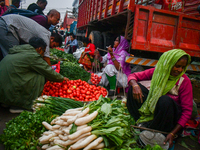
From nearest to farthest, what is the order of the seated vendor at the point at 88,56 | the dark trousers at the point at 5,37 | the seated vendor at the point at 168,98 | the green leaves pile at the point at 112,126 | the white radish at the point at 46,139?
the green leaves pile at the point at 112,126
the white radish at the point at 46,139
the seated vendor at the point at 168,98
the dark trousers at the point at 5,37
the seated vendor at the point at 88,56

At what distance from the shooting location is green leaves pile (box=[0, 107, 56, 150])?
1.73m

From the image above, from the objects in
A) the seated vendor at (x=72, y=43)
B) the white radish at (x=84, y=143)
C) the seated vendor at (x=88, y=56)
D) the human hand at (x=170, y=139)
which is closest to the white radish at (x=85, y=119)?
the white radish at (x=84, y=143)

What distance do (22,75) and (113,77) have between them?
85.1 inches

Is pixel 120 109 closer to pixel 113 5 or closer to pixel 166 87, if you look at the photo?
pixel 166 87

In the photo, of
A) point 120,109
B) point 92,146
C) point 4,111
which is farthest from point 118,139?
point 4,111

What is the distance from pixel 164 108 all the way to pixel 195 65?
7.72 feet

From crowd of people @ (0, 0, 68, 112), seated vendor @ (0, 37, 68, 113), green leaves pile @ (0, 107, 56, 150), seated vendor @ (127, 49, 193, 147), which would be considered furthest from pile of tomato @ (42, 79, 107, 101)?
seated vendor @ (127, 49, 193, 147)

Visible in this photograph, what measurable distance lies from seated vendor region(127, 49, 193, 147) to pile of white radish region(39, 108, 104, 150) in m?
0.85

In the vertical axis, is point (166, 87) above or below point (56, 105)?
above

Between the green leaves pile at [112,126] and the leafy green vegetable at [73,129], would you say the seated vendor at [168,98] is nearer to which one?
the green leaves pile at [112,126]

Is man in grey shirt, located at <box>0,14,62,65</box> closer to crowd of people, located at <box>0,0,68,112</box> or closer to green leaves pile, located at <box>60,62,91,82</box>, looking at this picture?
crowd of people, located at <box>0,0,68,112</box>

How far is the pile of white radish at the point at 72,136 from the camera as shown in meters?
1.48

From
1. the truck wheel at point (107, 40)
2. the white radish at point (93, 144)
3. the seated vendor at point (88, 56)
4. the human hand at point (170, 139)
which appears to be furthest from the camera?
the truck wheel at point (107, 40)

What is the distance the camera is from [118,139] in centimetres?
154
